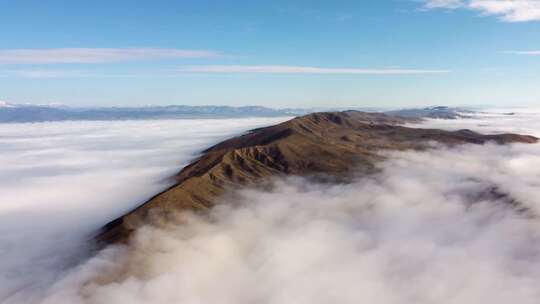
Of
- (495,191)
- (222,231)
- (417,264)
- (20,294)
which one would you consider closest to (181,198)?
(222,231)

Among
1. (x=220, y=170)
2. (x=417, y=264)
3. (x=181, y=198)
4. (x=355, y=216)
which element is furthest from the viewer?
(x=220, y=170)

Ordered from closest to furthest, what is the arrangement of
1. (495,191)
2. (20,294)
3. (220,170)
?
(20,294) → (495,191) → (220,170)

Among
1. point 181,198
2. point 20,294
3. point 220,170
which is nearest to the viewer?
point 20,294

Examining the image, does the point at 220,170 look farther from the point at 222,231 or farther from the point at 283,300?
the point at 283,300

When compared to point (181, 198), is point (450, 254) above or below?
below

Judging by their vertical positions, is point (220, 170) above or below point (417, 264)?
above

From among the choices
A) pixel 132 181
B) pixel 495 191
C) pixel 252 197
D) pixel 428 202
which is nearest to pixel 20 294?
pixel 252 197

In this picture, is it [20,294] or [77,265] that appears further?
[77,265]

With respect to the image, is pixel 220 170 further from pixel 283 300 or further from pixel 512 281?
pixel 512 281

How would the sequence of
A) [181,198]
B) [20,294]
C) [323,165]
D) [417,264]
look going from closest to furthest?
1. [20,294]
2. [417,264]
3. [181,198]
4. [323,165]
